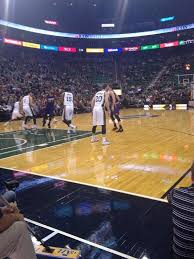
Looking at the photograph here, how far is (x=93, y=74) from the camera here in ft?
124

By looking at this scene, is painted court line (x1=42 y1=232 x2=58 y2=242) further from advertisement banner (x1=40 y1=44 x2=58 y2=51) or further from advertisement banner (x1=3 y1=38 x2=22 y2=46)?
advertisement banner (x1=40 y1=44 x2=58 y2=51)

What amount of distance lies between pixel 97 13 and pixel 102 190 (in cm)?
3677

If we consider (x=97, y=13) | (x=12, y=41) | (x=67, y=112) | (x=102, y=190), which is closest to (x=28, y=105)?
(x=67, y=112)

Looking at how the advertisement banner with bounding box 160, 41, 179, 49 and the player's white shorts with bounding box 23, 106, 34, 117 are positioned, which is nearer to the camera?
the player's white shorts with bounding box 23, 106, 34, 117

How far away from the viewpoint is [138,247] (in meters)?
3.06

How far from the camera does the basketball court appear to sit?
324 centimetres

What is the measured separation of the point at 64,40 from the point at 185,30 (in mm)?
15864

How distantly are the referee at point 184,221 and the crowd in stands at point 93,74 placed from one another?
2194 cm

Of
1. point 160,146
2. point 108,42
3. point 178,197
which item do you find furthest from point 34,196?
point 108,42

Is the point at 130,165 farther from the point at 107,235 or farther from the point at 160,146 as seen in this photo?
the point at 107,235

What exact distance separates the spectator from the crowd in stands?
2223 centimetres

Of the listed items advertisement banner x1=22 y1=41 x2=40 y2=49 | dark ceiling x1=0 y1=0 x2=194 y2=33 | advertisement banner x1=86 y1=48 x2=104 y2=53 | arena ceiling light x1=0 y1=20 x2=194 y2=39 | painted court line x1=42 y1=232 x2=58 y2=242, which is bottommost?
painted court line x1=42 y1=232 x2=58 y2=242

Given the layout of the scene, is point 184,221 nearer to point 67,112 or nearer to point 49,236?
point 49,236

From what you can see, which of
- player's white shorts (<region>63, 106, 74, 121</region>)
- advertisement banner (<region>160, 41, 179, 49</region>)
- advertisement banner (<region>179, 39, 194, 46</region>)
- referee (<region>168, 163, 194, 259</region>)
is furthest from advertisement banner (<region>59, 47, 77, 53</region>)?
referee (<region>168, 163, 194, 259</region>)
